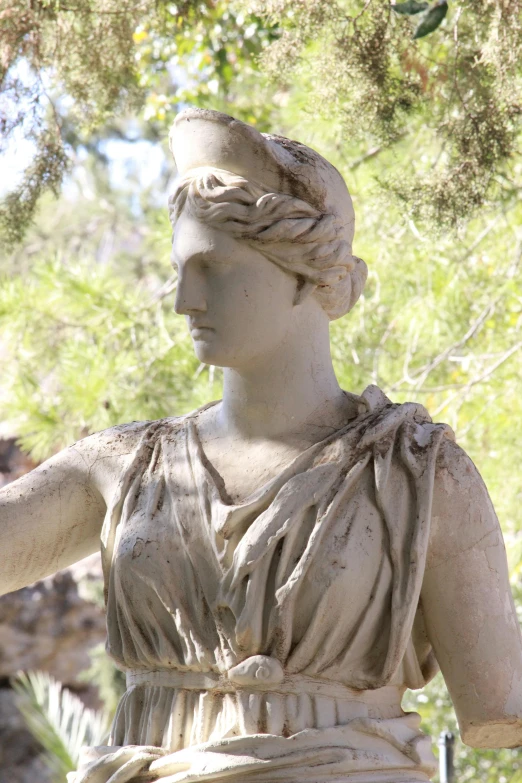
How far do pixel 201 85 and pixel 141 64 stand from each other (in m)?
1.15

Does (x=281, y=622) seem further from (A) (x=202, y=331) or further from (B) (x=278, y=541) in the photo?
(A) (x=202, y=331)

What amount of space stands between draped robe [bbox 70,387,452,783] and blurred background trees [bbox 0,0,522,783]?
4.97 feet

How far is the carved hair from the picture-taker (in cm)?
247

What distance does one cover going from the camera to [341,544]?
2.34 m

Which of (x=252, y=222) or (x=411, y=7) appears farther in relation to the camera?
(x=411, y=7)

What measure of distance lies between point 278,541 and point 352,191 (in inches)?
148

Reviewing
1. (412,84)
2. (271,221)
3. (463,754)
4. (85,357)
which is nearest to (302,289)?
(271,221)

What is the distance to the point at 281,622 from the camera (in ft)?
7.57

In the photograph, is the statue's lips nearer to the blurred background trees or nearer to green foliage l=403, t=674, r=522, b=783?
the blurred background trees

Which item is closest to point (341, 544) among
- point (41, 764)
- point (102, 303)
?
point (102, 303)

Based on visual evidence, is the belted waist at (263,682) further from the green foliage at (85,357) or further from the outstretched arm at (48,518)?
the green foliage at (85,357)

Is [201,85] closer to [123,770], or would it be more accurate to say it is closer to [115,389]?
[115,389]

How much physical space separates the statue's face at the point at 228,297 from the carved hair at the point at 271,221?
3 centimetres

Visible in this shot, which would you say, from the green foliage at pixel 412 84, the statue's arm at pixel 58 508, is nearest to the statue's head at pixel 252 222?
the statue's arm at pixel 58 508
